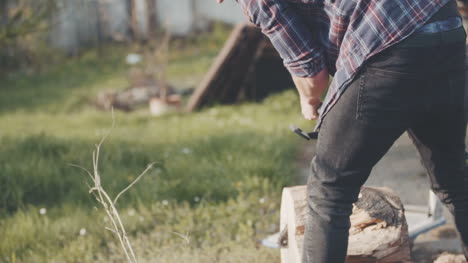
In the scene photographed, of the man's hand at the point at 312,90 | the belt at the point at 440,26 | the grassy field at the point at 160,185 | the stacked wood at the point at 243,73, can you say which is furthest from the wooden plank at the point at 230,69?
the belt at the point at 440,26

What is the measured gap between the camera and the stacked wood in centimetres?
603

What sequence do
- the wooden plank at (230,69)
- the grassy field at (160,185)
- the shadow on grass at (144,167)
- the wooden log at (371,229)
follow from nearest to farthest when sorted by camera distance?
the wooden log at (371,229)
the grassy field at (160,185)
the shadow on grass at (144,167)
the wooden plank at (230,69)

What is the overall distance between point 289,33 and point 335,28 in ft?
0.48

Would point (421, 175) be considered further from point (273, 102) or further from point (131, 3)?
point (131, 3)

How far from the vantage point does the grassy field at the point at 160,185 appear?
2.96 metres

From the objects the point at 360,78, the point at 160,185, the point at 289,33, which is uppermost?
the point at 289,33

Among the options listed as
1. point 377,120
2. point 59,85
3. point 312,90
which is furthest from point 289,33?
point 59,85

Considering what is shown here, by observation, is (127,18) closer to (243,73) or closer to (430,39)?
(243,73)

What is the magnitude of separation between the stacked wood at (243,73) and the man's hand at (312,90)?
4.00 m

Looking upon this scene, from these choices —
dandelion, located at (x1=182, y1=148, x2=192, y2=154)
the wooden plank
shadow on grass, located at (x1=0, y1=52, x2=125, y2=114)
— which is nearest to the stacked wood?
the wooden plank

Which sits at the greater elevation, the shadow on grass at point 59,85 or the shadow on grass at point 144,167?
the shadow on grass at point 144,167

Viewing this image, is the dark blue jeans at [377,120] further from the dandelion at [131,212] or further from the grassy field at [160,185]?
the dandelion at [131,212]

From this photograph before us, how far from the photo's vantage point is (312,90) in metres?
1.98

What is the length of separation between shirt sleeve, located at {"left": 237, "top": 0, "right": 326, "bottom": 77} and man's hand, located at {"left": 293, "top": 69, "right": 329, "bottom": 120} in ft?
0.11
